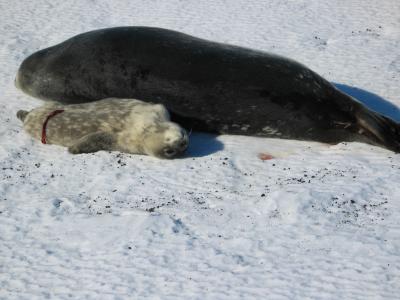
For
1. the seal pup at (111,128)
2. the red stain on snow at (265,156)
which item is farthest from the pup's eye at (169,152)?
the red stain on snow at (265,156)

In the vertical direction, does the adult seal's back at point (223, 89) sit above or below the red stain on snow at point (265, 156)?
above

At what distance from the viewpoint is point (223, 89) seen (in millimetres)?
4520

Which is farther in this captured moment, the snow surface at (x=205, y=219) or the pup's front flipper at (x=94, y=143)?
the pup's front flipper at (x=94, y=143)

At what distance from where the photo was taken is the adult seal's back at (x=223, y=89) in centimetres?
446

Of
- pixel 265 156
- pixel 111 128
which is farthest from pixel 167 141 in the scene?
pixel 265 156

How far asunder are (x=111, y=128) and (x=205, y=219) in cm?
124

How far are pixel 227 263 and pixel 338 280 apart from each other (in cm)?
49

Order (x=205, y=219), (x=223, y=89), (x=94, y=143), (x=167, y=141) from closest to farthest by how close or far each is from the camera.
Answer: (x=205, y=219), (x=167, y=141), (x=94, y=143), (x=223, y=89)

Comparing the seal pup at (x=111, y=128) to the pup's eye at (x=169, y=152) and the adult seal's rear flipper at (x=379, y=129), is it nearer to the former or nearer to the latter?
the pup's eye at (x=169, y=152)

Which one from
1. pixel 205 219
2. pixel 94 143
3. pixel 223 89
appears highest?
pixel 223 89

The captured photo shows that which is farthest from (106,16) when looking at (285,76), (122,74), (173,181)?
(173,181)

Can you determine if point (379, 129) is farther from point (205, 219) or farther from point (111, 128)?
point (111, 128)

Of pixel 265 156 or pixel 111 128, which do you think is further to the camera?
pixel 111 128

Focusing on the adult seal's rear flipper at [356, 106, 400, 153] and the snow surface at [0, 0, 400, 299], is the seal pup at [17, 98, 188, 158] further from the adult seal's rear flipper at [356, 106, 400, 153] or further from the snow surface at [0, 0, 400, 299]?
the adult seal's rear flipper at [356, 106, 400, 153]
